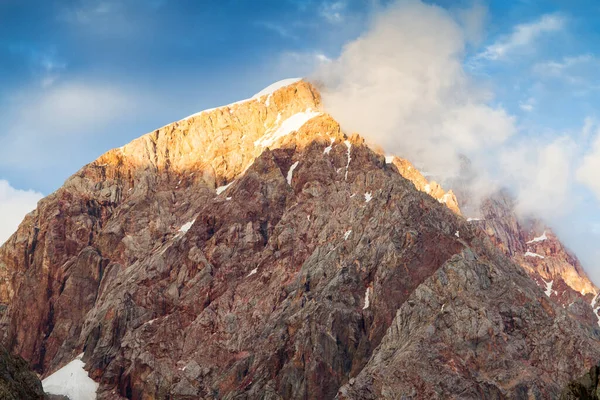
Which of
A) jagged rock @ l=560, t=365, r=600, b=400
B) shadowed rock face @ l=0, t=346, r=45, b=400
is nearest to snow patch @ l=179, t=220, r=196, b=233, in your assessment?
shadowed rock face @ l=0, t=346, r=45, b=400

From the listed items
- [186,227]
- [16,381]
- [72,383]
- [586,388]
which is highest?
[186,227]

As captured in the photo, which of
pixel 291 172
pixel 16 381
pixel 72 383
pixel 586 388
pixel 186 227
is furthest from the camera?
pixel 291 172

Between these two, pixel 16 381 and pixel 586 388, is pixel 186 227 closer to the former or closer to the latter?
pixel 16 381

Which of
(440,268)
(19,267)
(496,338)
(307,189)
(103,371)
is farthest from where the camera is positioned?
(19,267)

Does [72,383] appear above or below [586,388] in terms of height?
below

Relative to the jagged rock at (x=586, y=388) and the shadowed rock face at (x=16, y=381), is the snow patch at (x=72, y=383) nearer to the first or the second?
the shadowed rock face at (x=16, y=381)

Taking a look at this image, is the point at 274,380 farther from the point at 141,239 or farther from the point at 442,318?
the point at 141,239

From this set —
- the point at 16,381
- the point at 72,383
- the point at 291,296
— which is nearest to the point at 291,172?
the point at 291,296

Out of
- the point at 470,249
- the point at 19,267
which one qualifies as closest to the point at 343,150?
the point at 470,249
